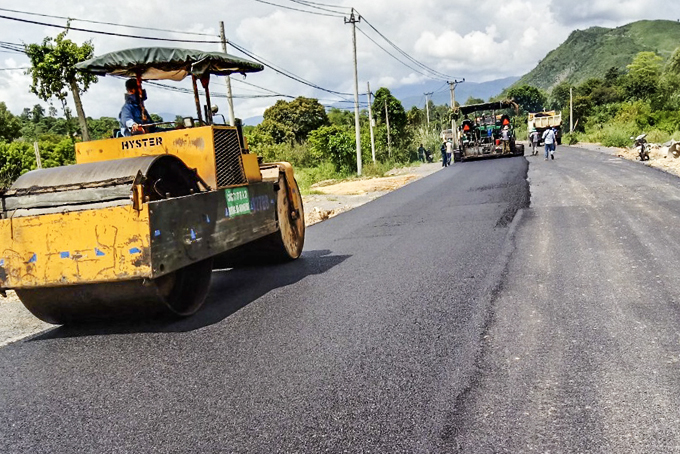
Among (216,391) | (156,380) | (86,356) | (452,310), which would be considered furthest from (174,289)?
(452,310)

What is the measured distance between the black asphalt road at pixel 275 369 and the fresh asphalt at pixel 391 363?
15mm

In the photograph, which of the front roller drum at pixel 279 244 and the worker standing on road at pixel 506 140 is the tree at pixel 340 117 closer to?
the worker standing on road at pixel 506 140

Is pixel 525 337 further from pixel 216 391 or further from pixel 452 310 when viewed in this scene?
pixel 216 391

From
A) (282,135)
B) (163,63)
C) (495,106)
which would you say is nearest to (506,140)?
(495,106)

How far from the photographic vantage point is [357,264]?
7090 millimetres

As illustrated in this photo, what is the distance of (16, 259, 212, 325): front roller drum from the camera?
15.0 feet

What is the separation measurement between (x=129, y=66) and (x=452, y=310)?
13.5 ft

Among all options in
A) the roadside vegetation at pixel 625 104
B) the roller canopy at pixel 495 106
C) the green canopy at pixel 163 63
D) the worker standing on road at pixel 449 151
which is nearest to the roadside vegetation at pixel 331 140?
the worker standing on road at pixel 449 151

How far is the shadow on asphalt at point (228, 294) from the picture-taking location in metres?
4.91

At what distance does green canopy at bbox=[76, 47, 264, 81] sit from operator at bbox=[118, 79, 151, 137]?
8.8 inches

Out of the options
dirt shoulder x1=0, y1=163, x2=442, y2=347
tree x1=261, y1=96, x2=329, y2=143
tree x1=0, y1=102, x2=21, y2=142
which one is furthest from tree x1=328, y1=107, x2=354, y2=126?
dirt shoulder x1=0, y1=163, x2=442, y2=347

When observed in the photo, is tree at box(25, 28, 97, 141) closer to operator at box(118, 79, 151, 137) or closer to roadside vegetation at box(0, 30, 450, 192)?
roadside vegetation at box(0, 30, 450, 192)

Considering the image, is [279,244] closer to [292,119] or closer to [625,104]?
[625,104]

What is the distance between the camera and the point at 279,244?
23.9 feet
